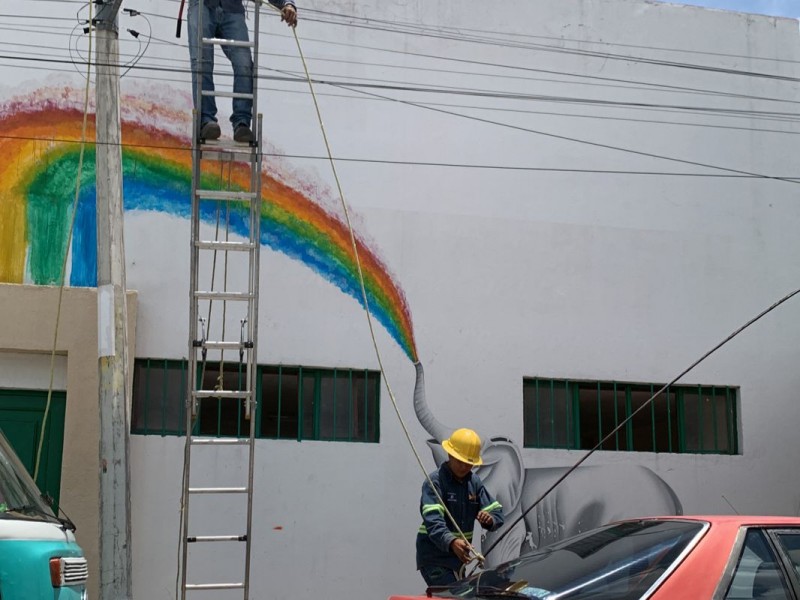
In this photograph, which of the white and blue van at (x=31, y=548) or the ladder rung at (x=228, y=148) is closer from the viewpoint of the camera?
the white and blue van at (x=31, y=548)

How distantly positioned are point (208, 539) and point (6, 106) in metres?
4.67

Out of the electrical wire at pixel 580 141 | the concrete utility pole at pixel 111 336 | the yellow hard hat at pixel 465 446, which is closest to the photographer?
the yellow hard hat at pixel 465 446

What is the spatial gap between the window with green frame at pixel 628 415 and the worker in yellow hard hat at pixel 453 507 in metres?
3.22

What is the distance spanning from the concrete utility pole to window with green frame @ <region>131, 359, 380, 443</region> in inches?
75.5

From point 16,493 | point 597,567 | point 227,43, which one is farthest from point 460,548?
point 227,43

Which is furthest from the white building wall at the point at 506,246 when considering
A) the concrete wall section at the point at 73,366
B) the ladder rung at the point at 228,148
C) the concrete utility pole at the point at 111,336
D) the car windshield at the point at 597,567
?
the car windshield at the point at 597,567

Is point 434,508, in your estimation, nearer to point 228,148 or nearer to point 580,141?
point 228,148

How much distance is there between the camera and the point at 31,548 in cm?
482

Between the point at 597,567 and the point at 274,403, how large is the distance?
549cm

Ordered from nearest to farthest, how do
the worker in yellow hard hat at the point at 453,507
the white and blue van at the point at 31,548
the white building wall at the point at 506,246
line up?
the white and blue van at the point at 31,548 → the worker in yellow hard hat at the point at 453,507 → the white building wall at the point at 506,246

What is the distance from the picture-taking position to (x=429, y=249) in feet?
33.2

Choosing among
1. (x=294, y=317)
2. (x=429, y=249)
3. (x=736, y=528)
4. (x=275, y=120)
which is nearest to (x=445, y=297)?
(x=429, y=249)

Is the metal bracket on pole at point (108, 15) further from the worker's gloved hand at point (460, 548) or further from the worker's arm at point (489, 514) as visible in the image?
the worker's gloved hand at point (460, 548)

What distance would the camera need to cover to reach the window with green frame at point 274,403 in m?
9.34
